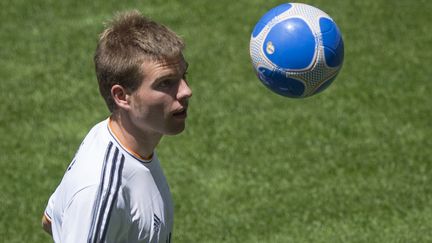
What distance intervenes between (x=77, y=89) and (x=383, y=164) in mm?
3568

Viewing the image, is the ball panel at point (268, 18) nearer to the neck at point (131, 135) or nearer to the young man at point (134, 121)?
the young man at point (134, 121)

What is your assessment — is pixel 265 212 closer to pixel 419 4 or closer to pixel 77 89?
pixel 77 89

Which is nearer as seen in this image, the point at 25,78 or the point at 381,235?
the point at 381,235

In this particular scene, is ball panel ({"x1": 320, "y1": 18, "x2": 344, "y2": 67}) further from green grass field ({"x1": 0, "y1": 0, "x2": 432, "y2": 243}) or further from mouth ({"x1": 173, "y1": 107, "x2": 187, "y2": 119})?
green grass field ({"x1": 0, "y1": 0, "x2": 432, "y2": 243})

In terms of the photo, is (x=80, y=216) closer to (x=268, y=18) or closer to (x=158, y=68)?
(x=158, y=68)

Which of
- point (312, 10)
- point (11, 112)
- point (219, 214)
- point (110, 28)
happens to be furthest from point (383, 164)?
point (110, 28)

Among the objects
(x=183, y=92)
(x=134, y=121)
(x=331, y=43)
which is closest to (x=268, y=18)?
(x=331, y=43)

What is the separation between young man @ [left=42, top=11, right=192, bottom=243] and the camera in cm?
529

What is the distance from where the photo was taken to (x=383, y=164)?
974 cm

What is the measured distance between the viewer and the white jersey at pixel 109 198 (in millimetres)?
5008

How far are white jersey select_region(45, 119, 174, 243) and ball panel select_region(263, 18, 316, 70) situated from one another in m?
1.46

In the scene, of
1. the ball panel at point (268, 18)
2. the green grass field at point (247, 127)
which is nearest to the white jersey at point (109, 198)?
the ball panel at point (268, 18)

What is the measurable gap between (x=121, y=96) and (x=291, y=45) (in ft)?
5.68

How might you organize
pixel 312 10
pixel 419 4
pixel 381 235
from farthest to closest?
pixel 419 4 < pixel 381 235 < pixel 312 10
